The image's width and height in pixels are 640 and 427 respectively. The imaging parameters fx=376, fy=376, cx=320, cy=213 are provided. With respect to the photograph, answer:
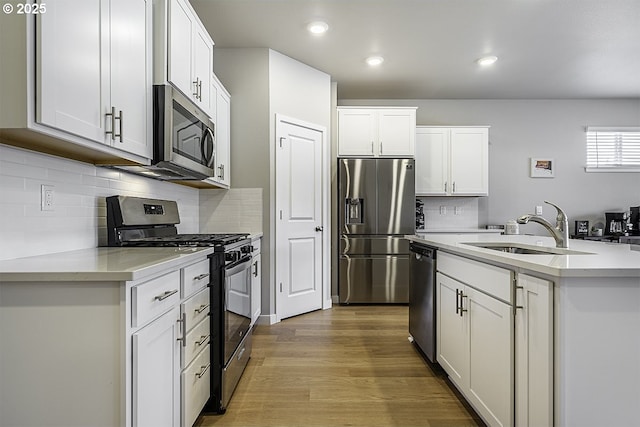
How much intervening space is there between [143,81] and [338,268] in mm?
3224

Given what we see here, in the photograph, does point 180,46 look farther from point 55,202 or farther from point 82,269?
point 82,269

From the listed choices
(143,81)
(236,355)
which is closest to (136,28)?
(143,81)

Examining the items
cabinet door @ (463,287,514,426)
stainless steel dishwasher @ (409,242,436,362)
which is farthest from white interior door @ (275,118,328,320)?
cabinet door @ (463,287,514,426)

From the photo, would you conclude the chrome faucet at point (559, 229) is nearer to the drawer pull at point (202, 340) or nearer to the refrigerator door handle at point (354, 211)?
the drawer pull at point (202, 340)

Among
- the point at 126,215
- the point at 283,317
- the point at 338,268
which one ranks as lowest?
the point at 283,317

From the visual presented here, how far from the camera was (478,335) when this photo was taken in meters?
1.85

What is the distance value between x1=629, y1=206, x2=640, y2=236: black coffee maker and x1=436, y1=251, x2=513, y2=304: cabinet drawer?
4376 mm

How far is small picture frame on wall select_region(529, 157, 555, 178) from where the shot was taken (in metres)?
5.40

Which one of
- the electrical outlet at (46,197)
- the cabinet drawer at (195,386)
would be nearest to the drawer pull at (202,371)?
the cabinet drawer at (195,386)

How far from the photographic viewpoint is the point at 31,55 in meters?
1.15

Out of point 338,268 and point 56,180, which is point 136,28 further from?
point 338,268

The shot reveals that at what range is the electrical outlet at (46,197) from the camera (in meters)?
1.60

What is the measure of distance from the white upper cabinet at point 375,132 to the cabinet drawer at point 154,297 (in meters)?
3.38

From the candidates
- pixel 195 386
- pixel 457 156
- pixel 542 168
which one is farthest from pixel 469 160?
pixel 195 386
